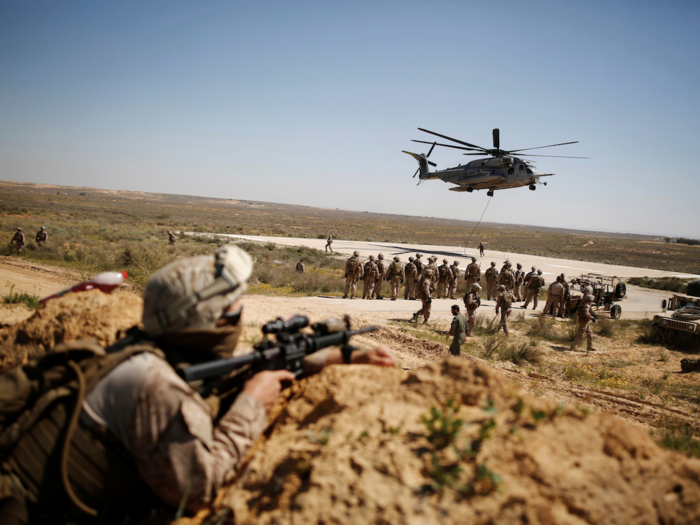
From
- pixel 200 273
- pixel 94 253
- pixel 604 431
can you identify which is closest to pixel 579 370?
pixel 604 431

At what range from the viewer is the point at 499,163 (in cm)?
2445

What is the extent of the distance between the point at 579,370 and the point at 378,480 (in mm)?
10079

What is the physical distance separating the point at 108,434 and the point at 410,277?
15.6 meters

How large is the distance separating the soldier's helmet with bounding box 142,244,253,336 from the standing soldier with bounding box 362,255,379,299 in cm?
1354

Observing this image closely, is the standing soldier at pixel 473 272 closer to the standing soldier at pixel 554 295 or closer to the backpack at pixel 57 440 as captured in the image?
the standing soldier at pixel 554 295

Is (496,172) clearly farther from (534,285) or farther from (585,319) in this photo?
(585,319)

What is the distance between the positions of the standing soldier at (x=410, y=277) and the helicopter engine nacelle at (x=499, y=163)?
11.6 metres

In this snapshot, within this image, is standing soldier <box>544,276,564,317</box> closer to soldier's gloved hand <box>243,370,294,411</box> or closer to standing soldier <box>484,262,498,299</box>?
standing soldier <box>484,262,498,299</box>

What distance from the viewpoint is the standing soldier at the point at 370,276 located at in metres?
15.7

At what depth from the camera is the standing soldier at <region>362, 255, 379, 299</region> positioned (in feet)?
51.5

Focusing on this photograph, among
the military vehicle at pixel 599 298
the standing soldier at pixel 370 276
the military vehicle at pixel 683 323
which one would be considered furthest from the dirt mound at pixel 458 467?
the military vehicle at pixel 599 298

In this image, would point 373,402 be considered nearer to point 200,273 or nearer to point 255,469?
point 255,469

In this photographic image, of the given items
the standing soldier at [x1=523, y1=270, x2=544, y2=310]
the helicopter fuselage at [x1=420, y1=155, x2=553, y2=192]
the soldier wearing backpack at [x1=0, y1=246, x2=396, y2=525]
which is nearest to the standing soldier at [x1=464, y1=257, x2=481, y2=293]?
the standing soldier at [x1=523, y1=270, x2=544, y2=310]

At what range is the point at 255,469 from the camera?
Answer: 1970mm
